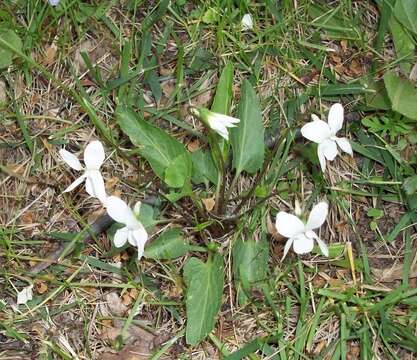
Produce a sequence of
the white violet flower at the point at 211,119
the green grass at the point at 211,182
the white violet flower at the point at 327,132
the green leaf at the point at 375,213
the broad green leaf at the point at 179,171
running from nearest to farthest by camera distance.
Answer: the white violet flower at the point at 211,119 → the white violet flower at the point at 327,132 → the broad green leaf at the point at 179,171 → the green grass at the point at 211,182 → the green leaf at the point at 375,213

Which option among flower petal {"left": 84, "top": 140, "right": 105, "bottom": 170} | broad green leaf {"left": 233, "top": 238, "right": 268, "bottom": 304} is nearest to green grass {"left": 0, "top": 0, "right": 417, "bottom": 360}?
broad green leaf {"left": 233, "top": 238, "right": 268, "bottom": 304}

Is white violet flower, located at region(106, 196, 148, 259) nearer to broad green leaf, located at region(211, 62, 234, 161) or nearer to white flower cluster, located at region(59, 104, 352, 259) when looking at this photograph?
white flower cluster, located at region(59, 104, 352, 259)

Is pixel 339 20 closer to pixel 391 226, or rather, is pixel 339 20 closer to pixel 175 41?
pixel 175 41

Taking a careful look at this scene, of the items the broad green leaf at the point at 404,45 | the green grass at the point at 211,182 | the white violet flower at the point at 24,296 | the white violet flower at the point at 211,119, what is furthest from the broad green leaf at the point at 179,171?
the broad green leaf at the point at 404,45

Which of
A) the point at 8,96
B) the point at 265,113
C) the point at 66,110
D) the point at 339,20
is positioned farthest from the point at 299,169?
the point at 8,96

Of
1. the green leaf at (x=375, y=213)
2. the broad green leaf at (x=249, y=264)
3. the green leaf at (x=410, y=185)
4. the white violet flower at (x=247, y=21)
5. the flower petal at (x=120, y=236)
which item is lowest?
the green leaf at (x=375, y=213)

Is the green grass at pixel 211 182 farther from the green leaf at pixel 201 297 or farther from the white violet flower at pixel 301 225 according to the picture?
the white violet flower at pixel 301 225
